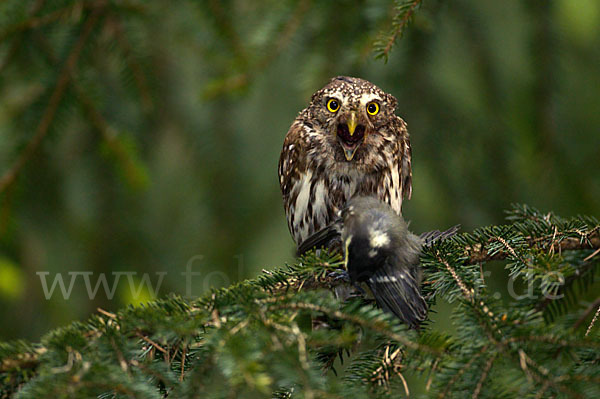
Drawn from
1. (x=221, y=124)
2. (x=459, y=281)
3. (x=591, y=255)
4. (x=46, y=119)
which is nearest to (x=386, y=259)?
(x=459, y=281)

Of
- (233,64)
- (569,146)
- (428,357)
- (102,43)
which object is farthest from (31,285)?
(569,146)

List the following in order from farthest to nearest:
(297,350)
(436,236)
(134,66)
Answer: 1. (134,66)
2. (436,236)
3. (297,350)

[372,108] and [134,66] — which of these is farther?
[134,66]

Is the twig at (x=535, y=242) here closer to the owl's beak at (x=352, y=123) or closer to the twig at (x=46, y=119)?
the owl's beak at (x=352, y=123)

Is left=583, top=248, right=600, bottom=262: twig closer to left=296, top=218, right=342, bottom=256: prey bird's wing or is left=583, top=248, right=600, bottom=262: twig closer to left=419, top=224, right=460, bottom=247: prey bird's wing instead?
left=419, top=224, right=460, bottom=247: prey bird's wing

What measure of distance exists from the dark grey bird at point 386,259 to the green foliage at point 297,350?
6.1 inches

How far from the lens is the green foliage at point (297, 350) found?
42.8 inches

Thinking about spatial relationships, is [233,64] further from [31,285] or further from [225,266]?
[31,285]

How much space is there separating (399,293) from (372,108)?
869 millimetres

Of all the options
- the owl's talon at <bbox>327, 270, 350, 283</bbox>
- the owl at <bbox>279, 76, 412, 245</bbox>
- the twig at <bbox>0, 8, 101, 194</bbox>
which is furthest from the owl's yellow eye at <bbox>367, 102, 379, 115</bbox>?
the twig at <bbox>0, 8, 101, 194</bbox>

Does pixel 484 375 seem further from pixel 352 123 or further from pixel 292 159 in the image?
pixel 292 159

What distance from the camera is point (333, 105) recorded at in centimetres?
223

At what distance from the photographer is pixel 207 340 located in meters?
1.19

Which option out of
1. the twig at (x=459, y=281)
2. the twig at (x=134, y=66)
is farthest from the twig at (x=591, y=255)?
the twig at (x=134, y=66)
